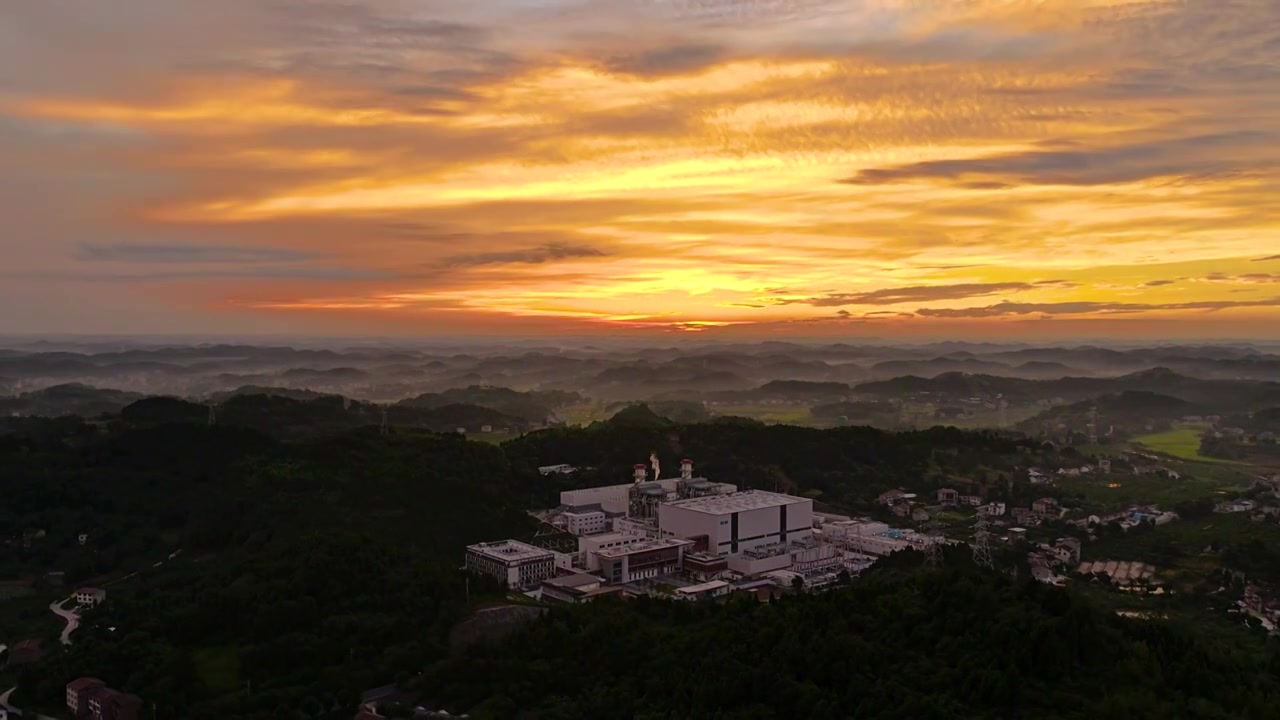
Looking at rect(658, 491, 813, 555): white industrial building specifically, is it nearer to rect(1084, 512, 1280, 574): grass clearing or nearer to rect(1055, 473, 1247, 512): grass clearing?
rect(1084, 512, 1280, 574): grass clearing

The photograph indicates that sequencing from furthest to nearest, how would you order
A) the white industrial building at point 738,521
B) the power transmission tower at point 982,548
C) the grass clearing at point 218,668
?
1. the white industrial building at point 738,521
2. the power transmission tower at point 982,548
3. the grass clearing at point 218,668

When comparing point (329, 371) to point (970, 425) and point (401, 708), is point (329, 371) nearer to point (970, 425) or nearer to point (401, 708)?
point (970, 425)

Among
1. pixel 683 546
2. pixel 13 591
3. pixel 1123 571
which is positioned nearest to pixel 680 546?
pixel 683 546

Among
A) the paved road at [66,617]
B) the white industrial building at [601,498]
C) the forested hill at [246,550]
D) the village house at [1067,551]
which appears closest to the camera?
the forested hill at [246,550]

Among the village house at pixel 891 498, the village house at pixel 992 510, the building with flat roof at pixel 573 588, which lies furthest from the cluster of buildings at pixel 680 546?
the village house at pixel 992 510

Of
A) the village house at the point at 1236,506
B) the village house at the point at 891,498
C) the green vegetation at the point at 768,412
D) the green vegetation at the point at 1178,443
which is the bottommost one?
the green vegetation at the point at 768,412

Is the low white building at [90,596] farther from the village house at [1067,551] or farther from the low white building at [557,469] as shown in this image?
the village house at [1067,551]
